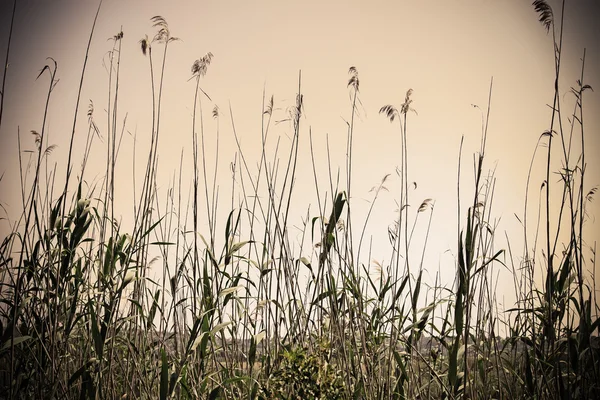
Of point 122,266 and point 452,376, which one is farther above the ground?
point 122,266

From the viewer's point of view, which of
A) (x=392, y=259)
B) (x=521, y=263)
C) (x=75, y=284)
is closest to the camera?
(x=75, y=284)

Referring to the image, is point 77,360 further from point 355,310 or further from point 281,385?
point 355,310

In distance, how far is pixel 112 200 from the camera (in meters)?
1.75

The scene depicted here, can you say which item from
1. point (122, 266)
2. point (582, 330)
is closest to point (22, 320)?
point (122, 266)

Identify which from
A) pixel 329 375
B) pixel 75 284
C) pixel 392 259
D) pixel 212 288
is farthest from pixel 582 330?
pixel 75 284

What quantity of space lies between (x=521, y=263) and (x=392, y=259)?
30.0 inches

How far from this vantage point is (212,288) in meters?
1.77

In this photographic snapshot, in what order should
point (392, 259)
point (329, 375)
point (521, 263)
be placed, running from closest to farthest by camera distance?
1. point (329, 375)
2. point (392, 259)
3. point (521, 263)

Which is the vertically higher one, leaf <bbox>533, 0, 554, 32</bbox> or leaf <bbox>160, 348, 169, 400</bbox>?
leaf <bbox>533, 0, 554, 32</bbox>

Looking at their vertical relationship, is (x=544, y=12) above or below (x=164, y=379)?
above

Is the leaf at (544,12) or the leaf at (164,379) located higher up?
the leaf at (544,12)

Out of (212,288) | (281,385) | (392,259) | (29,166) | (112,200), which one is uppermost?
(29,166)

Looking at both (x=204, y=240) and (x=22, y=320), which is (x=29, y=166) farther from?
(x=204, y=240)

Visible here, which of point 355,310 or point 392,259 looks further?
point 392,259
